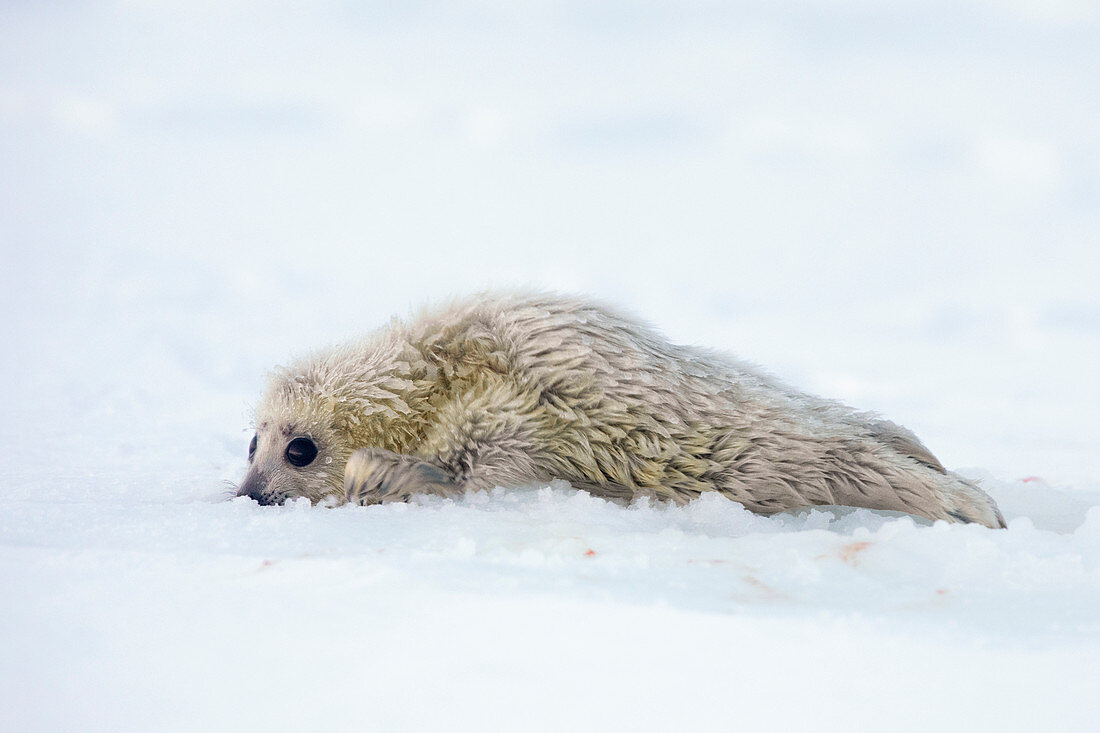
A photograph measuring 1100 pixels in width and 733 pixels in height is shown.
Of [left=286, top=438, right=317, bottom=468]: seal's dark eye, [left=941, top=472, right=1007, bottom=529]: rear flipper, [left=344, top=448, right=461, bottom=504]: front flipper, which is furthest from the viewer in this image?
[left=286, top=438, right=317, bottom=468]: seal's dark eye

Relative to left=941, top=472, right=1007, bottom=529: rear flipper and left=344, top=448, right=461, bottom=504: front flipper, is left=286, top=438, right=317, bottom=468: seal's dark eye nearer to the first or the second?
left=344, top=448, right=461, bottom=504: front flipper

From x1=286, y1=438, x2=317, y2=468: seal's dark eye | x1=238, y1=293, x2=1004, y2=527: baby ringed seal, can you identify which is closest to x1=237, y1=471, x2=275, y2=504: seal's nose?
x1=286, y1=438, x2=317, y2=468: seal's dark eye

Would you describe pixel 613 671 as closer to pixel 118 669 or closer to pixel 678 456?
pixel 118 669

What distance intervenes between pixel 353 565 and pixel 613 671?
55cm

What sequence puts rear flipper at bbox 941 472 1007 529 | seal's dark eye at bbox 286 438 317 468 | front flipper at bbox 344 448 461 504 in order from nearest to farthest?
rear flipper at bbox 941 472 1007 529
front flipper at bbox 344 448 461 504
seal's dark eye at bbox 286 438 317 468

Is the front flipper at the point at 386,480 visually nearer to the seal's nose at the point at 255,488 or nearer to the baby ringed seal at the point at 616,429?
the baby ringed seal at the point at 616,429

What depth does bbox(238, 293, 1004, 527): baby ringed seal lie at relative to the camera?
2.21 metres

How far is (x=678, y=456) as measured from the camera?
2250 mm

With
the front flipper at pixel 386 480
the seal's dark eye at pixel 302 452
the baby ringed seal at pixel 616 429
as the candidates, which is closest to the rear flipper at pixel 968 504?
the baby ringed seal at pixel 616 429

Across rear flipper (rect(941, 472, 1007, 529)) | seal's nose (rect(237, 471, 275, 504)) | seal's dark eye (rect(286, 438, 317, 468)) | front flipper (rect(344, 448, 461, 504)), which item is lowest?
seal's nose (rect(237, 471, 275, 504))

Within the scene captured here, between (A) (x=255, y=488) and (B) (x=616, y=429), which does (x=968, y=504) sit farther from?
(A) (x=255, y=488)

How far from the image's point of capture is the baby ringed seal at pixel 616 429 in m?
2.21

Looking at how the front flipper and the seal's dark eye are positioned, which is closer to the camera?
the front flipper

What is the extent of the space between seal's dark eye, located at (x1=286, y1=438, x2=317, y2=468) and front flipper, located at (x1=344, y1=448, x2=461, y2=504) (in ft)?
1.32
